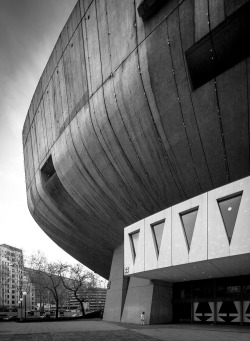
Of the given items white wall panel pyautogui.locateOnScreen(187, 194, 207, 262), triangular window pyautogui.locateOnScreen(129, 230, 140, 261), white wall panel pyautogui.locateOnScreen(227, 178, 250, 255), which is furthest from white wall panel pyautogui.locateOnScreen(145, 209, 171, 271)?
white wall panel pyautogui.locateOnScreen(227, 178, 250, 255)

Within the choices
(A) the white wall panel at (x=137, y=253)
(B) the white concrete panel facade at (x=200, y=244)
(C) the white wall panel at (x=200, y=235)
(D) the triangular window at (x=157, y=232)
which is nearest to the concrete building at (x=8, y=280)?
(A) the white wall panel at (x=137, y=253)

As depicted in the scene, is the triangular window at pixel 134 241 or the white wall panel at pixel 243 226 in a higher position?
the white wall panel at pixel 243 226

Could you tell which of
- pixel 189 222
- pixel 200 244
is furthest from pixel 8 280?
pixel 200 244

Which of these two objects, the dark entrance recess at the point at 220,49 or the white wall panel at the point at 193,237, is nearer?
the dark entrance recess at the point at 220,49

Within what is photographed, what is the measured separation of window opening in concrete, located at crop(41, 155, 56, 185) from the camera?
27500 mm

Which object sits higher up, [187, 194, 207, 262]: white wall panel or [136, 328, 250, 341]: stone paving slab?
[187, 194, 207, 262]: white wall panel

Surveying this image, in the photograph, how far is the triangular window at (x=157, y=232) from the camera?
53.2ft

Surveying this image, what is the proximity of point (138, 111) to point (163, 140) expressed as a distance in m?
1.96

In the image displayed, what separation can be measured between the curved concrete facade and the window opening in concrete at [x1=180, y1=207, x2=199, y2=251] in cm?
299

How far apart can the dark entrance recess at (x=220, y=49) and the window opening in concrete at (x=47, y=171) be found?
54.2ft

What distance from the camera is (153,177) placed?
18.2 m

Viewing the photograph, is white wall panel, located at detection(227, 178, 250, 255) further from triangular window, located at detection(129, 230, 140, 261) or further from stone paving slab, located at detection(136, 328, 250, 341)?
triangular window, located at detection(129, 230, 140, 261)

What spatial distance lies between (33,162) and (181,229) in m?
20.2

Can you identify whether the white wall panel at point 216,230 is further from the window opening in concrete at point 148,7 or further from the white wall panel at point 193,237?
the window opening in concrete at point 148,7
